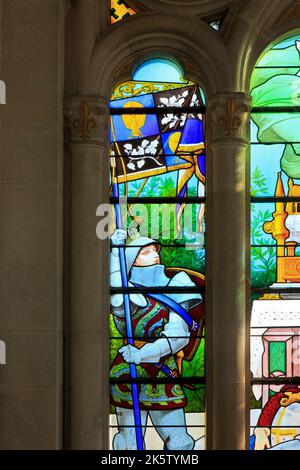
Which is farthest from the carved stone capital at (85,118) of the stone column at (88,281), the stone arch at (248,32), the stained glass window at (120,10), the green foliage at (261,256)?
the green foliage at (261,256)

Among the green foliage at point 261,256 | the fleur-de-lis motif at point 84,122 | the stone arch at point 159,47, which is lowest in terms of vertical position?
the green foliage at point 261,256

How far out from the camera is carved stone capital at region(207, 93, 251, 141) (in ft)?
30.9

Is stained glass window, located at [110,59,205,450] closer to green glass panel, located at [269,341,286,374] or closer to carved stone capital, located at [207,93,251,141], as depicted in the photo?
carved stone capital, located at [207,93,251,141]

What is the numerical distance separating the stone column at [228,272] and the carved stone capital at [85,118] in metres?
0.98

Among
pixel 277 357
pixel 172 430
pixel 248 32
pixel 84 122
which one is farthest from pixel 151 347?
Result: pixel 248 32

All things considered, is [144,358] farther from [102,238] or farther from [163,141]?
[163,141]

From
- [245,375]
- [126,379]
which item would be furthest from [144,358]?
[245,375]

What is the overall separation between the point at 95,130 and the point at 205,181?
109 centimetres

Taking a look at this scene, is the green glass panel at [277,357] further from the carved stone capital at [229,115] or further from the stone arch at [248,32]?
the stone arch at [248,32]

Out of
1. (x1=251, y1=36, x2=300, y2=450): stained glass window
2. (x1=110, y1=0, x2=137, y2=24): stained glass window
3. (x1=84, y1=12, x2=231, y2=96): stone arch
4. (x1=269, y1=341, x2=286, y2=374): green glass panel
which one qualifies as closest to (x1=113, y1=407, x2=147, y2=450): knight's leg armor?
(x1=251, y1=36, x2=300, y2=450): stained glass window

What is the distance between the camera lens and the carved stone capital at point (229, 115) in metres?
9.41

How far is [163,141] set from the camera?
979 cm

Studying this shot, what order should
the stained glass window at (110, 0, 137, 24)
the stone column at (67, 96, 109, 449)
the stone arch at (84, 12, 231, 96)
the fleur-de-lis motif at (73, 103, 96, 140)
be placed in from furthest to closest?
the stained glass window at (110, 0, 137, 24), the stone arch at (84, 12, 231, 96), the fleur-de-lis motif at (73, 103, 96, 140), the stone column at (67, 96, 109, 449)

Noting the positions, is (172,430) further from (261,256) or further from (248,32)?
(248,32)
